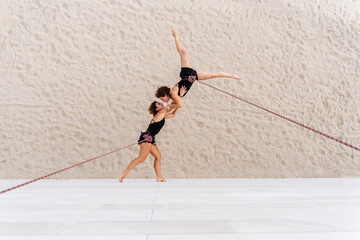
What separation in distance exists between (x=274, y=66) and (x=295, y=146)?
1274 millimetres

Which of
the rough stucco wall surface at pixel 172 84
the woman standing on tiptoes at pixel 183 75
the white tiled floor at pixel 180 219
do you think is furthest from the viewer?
the rough stucco wall surface at pixel 172 84

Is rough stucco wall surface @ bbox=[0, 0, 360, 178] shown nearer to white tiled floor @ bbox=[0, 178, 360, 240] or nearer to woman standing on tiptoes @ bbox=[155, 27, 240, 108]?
woman standing on tiptoes @ bbox=[155, 27, 240, 108]

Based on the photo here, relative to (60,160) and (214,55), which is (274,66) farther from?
(60,160)

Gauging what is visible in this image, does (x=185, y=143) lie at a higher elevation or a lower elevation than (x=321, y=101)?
lower

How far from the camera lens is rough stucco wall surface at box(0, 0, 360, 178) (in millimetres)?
4242

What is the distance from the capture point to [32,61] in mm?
4395

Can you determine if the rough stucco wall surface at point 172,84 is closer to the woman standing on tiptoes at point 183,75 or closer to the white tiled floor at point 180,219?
the woman standing on tiptoes at point 183,75

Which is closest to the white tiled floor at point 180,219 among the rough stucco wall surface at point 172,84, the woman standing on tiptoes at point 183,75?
the woman standing on tiptoes at point 183,75

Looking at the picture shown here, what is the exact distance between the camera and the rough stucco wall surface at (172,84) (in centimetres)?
424

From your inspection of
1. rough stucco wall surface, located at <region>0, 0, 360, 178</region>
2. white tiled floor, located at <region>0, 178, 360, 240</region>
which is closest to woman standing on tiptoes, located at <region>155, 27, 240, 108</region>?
rough stucco wall surface, located at <region>0, 0, 360, 178</region>

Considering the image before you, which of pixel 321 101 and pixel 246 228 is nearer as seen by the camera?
pixel 246 228

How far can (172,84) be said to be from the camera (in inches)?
174

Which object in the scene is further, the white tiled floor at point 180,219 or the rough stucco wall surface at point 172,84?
the rough stucco wall surface at point 172,84

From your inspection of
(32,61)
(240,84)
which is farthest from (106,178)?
(240,84)
